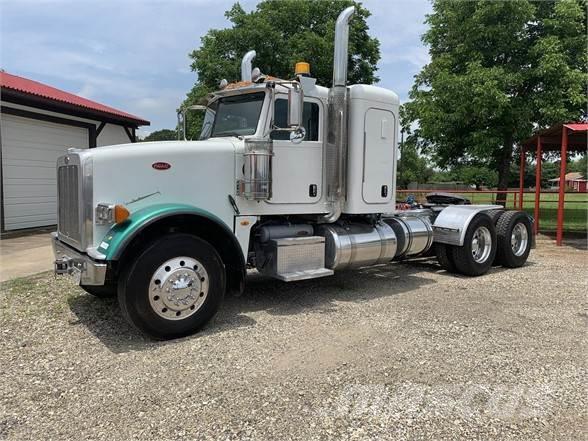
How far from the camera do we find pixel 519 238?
9008 millimetres

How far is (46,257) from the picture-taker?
903 cm

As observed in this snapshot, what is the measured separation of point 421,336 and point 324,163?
245 cm

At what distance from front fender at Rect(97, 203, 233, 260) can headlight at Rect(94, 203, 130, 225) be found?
0.07 metres

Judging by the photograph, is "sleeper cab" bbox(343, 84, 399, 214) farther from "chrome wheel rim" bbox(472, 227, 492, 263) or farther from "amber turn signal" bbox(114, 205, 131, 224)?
"amber turn signal" bbox(114, 205, 131, 224)

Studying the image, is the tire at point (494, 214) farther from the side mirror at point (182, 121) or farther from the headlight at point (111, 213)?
the headlight at point (111, 213)

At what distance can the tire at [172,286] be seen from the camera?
4.50 metres

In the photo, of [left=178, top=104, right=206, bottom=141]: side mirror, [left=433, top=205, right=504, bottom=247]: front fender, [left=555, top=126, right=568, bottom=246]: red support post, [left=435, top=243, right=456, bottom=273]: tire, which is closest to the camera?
[left=178, top=104, right=206, bottom=141]: side mirror

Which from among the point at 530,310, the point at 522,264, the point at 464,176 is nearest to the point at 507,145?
the point at 522,264

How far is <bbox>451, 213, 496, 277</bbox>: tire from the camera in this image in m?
7.83

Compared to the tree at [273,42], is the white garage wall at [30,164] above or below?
below

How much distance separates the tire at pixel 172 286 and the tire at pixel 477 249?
4.45m

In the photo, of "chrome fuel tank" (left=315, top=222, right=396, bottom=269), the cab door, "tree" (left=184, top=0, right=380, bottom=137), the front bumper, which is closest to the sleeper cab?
"chrome fuel tank" (left=315, top=222, right=396, bottom=269)

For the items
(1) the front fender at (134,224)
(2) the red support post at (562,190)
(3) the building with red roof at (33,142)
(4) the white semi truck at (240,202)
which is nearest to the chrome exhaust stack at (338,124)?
(4) the white semi truck at (240,202)

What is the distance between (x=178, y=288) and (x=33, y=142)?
34.1ft
